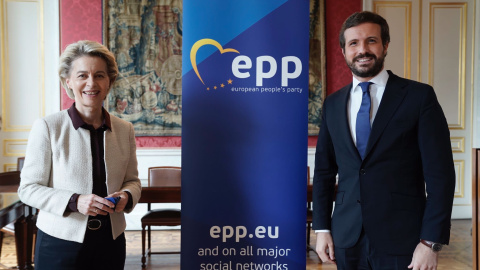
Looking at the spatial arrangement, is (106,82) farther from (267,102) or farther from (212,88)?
(267,102)

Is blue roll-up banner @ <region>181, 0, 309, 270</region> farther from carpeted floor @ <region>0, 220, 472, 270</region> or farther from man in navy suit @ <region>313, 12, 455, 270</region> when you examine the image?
carpeted floor @ <region>0, 220, 472, 270</region>

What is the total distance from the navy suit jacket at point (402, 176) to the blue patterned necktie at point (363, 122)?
0.11 ft

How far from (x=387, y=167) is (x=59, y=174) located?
4.39 ft

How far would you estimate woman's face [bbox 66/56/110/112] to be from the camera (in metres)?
1.82

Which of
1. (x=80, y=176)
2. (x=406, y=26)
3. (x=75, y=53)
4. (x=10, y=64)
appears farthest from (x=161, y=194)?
(x=406, y=26)

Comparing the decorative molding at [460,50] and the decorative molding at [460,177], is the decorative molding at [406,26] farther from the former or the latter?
the decorative molding at [460,177]

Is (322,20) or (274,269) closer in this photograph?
(274,269)

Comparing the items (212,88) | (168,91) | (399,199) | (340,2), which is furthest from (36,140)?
(340,2)

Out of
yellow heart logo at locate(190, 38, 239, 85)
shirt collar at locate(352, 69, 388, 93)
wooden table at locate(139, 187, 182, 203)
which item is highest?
yellow heart logo at locate(190, 38, 239, 85)

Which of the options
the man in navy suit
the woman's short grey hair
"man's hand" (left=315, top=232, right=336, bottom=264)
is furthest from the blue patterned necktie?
the woman's short grey hair

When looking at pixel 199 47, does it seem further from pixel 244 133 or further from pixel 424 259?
pixel 424 259

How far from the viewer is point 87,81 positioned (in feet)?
5.97

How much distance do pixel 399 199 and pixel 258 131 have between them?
81 cm

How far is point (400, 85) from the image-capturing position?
1.73m
